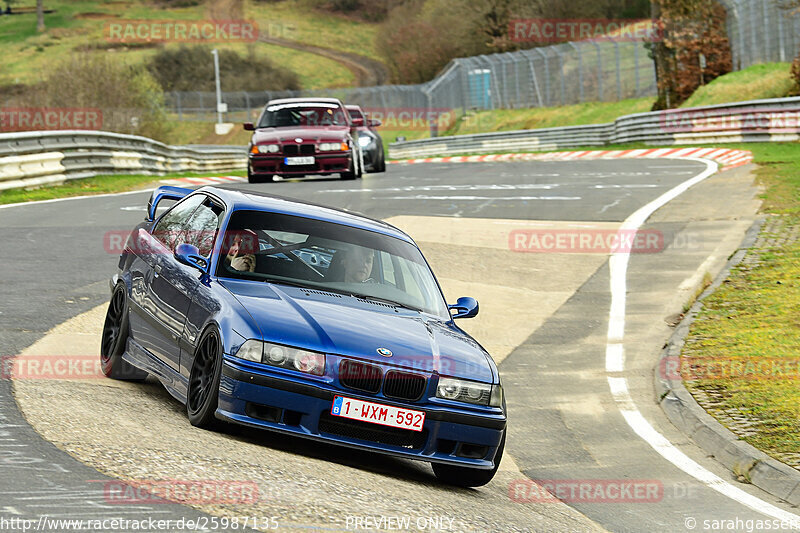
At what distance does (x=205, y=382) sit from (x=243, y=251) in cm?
120

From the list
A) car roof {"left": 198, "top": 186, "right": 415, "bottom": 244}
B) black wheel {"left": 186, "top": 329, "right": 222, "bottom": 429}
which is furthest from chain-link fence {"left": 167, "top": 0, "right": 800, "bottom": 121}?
black wheel {"left": 186, "top": 329, "right": 222, "bottom": 429}

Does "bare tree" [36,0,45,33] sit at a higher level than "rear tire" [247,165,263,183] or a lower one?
higher

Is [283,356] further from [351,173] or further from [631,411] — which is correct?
[351,173]

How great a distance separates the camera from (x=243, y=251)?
7875mm

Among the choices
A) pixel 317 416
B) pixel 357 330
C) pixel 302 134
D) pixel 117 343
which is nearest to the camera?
pixel 317 416

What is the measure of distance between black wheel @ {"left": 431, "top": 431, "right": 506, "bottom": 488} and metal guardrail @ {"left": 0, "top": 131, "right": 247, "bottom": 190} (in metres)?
16.6

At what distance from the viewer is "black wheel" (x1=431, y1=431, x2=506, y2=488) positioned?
23.8ft

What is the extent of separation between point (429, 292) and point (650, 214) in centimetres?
1210

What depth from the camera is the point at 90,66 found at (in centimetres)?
4784

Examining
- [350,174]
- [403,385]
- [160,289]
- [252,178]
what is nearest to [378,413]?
[403,385]

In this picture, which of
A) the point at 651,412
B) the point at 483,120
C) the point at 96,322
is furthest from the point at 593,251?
the point at 483,120

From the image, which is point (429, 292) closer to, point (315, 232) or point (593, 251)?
point (315, 232)

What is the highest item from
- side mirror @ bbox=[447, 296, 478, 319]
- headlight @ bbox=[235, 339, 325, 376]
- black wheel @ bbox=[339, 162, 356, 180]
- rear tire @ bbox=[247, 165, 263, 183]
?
headlight @ bbox=[235, 339, 325, 376]

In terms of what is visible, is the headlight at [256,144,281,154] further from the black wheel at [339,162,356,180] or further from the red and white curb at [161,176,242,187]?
the red and white curb at [161,176,242,187]
